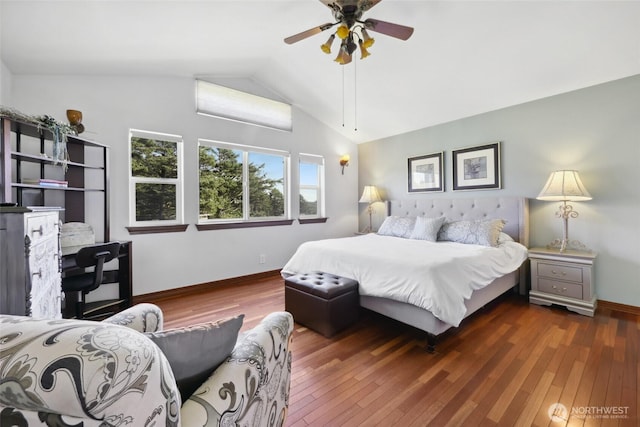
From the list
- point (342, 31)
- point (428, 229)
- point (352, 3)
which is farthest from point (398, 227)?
point (352, 3)

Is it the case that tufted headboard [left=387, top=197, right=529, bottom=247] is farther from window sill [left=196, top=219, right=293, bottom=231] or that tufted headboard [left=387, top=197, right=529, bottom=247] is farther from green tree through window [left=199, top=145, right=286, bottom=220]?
green tree through window [left=199, top=145, right=286, bottom=220]

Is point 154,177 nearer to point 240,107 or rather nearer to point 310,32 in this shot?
point 240,107

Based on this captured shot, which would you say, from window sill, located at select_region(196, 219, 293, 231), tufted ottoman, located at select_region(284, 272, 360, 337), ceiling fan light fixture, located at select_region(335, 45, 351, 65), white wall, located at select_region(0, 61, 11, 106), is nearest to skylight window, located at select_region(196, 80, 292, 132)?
window sill, located at select_region(196, 219, 293, 231)

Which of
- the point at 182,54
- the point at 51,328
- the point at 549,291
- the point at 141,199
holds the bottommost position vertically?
the point at 549,291

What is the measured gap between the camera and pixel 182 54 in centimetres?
291

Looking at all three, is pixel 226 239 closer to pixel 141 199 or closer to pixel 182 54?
pixel 141 199

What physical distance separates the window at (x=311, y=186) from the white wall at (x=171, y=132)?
0.20 metres

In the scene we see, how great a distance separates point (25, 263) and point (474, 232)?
3.67m

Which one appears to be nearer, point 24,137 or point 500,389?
point 500,389

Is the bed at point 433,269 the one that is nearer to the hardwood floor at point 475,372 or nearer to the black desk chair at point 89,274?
the hardwood floor at point 475,372

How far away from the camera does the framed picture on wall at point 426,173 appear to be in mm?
4148

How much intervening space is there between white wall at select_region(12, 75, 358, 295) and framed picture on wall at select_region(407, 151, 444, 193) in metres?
1.74

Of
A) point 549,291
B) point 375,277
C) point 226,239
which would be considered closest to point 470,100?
point 549,291

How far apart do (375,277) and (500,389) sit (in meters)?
1.09
